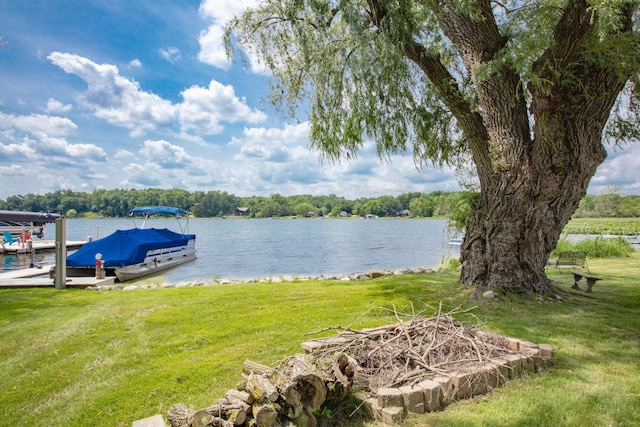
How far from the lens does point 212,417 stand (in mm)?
2494

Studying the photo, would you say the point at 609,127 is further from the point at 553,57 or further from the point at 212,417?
the point at 212,417

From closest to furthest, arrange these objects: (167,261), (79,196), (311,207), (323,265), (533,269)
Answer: (533,269) < (167,261) < (323,265) < (79,196) < (311,207)

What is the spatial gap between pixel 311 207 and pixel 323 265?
57.5m

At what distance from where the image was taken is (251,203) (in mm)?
77875

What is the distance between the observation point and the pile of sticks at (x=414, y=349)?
11.0 ft

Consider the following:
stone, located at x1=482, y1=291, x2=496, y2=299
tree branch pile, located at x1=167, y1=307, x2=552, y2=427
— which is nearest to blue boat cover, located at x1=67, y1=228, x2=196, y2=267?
stone, located at x1=482, y1=291, x2=496, y2=299

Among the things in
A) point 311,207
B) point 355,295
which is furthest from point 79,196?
point 355,295

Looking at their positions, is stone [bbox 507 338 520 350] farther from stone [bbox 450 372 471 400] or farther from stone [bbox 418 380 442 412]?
stone [bbox 418 380 442 412]

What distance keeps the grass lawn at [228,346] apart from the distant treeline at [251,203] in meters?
23.2

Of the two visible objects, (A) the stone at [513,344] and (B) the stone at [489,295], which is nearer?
(A) the stone at [513,344]

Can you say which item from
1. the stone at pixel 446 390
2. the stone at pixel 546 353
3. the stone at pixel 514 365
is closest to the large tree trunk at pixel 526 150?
the stone at pixel 546 353

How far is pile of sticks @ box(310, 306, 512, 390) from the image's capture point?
335cm

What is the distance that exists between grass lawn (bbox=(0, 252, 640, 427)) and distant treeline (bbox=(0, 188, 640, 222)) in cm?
2321

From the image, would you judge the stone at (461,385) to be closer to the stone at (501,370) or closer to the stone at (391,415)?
the stone at (501,370)
